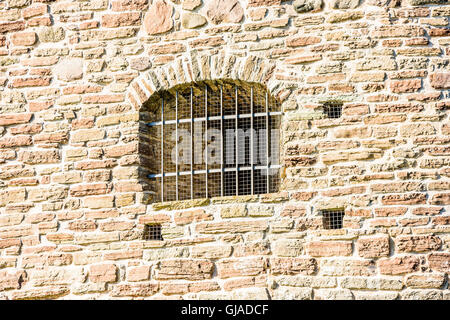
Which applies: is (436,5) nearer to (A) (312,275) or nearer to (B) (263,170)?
(B) (263,170)

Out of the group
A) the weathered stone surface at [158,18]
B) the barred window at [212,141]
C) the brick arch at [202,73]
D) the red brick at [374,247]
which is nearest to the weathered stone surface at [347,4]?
the brick arch at [202,73]

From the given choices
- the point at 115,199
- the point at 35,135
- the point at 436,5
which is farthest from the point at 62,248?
the point at 436,5

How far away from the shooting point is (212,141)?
6.29m

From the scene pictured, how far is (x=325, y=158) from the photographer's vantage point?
19.4ft

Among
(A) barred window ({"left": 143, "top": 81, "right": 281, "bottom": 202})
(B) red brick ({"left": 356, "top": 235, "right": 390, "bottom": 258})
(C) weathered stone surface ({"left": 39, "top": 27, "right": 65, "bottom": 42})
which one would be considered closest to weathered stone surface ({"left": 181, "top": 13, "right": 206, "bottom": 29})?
(A) barred window ({"left": 143, "top": 81, "right": 281, "bottom": 202})

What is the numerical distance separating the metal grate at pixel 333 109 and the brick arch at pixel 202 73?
404 mm

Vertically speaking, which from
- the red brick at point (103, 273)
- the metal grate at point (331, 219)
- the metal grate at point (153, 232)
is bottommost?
the red brick at point (103, 273)

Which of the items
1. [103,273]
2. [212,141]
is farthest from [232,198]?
[103,273]

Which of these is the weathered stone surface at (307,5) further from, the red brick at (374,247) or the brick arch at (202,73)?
the red brick at (374,247)

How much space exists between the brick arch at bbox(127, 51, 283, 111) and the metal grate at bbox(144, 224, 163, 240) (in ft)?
3.27

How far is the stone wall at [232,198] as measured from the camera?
5.75 metres

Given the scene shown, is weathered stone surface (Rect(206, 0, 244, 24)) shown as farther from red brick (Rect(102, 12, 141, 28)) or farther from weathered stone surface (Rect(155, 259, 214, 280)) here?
weathered stone surface (Rect(155, 259, 214, 280))

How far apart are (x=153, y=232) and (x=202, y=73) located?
4.55 ft

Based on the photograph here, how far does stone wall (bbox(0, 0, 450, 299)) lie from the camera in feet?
18.9
